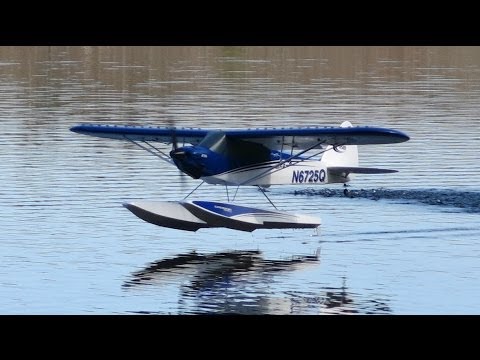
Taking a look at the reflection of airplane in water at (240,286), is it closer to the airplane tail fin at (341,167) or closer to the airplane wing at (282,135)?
the airplane wing at (282,135)

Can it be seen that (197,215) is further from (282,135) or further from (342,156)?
(342,156)

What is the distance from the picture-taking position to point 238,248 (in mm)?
29531

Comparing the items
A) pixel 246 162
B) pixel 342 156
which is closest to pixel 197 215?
pixel 246 162

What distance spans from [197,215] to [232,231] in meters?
2.17

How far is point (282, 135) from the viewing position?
32031mm

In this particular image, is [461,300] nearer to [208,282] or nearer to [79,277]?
[208,282]

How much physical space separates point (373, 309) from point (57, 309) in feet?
15.9

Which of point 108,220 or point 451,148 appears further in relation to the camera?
point 451,148

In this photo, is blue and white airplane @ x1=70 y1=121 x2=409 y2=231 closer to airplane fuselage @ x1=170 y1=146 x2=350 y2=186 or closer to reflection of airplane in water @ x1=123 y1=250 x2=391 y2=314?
airplane fuselage @ x1=170 y1=146 x2=350 y2=186

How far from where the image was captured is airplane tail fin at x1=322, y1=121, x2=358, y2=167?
34.5m

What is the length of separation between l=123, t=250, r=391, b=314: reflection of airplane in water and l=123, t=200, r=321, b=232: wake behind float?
3.43 ft

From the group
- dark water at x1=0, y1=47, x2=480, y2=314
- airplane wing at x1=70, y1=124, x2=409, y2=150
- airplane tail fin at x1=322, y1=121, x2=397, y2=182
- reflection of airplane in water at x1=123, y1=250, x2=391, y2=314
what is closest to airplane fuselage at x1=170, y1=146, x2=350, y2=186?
airplane tail fin at x1=322, y1=121, x2=397, y2=182

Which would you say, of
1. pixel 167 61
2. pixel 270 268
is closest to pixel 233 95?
pixel 167 61
